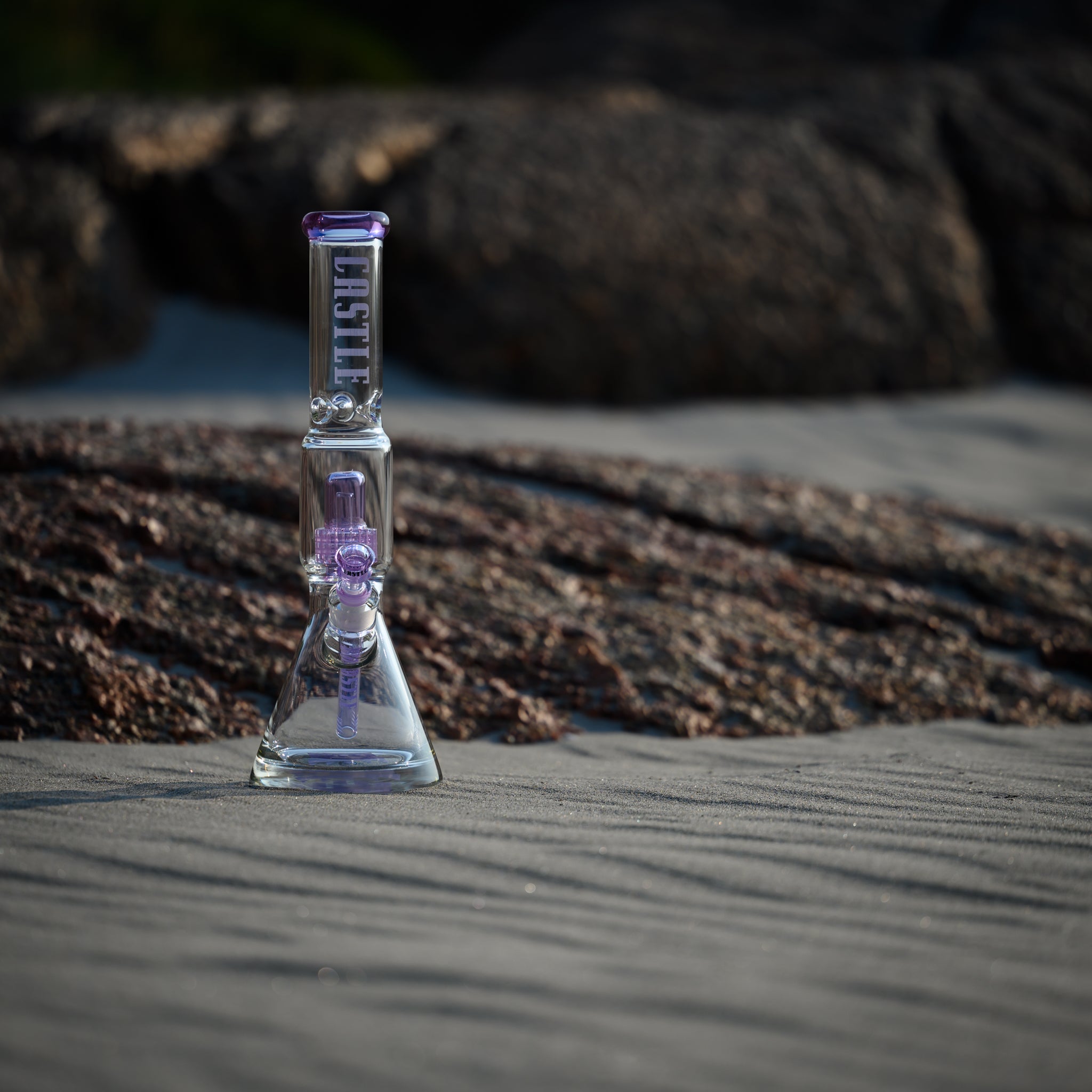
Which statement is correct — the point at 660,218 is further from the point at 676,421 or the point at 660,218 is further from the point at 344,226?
the point at 344,226

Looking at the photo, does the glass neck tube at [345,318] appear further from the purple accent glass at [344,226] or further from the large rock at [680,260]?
the large rock at [680,260]

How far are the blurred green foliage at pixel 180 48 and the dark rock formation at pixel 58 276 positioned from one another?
7408mm

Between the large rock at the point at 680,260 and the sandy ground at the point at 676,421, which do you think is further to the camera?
the large rock at the point at 680,260

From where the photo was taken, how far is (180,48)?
15180 mm

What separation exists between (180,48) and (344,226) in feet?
47.6

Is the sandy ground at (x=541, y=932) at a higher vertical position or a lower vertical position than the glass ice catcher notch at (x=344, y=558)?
lower

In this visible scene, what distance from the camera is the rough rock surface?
3023 millimetres

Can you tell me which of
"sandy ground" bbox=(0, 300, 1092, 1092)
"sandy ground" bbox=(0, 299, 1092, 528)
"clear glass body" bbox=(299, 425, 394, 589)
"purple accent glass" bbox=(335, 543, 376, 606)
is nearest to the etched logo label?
"clear glass body" bbox=(299, 425, 394, 589)

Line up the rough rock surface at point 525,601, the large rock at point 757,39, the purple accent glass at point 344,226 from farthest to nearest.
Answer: the large rock at point 757,39
the rough rock surface at point 525,601
the purple accent glass at point 344,226

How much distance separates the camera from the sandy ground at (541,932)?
1.45m

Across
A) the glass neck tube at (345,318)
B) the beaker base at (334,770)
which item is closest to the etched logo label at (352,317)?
the glass neck tube at (345,318)

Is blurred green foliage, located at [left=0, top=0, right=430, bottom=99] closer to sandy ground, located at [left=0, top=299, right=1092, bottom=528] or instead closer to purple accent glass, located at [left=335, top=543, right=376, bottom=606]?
sandy ground, located at [left=0, top=299, right=1092, bottom=528]

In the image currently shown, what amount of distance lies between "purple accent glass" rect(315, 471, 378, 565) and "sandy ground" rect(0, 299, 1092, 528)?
3.55 m

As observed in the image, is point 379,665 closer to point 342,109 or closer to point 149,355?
point 149,355
